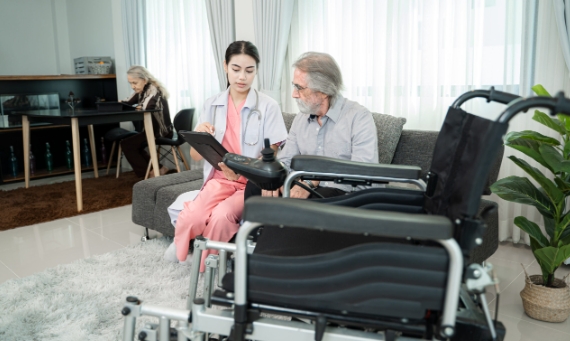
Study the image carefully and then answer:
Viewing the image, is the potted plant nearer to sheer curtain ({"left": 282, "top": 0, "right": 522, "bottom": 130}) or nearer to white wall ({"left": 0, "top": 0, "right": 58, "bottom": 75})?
sheer curtain ({"left": 282, "top": 0, "right": 522, "bottom": 130})

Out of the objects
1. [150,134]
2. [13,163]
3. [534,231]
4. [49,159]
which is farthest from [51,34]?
[534,231]

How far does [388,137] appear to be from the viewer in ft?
7.52

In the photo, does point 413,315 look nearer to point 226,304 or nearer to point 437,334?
point 437,334

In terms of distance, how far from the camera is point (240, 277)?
96cm

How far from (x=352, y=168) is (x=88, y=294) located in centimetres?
139

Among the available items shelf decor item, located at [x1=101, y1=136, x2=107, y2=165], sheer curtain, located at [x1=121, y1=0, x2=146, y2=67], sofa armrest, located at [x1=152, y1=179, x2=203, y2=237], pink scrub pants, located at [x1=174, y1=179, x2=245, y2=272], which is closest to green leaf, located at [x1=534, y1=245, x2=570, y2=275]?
pink scrub pants, located at [x1=174, y1=179, x2=245, y2=272]

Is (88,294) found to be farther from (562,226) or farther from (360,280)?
(562,226)

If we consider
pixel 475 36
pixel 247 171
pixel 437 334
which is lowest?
pixel 437 334

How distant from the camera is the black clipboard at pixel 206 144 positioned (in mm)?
1717

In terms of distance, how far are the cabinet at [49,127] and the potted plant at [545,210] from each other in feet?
14.4

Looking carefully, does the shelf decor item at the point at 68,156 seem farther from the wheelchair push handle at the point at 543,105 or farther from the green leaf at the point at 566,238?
the wheelchair push handle at the point at 543,105

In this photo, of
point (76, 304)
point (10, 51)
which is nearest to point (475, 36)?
point (76, 304)

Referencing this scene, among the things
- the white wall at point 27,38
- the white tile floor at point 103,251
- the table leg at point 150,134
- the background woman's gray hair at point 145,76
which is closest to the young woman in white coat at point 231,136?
the white tile floor at point 103,251

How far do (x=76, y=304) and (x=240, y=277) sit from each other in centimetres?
133
